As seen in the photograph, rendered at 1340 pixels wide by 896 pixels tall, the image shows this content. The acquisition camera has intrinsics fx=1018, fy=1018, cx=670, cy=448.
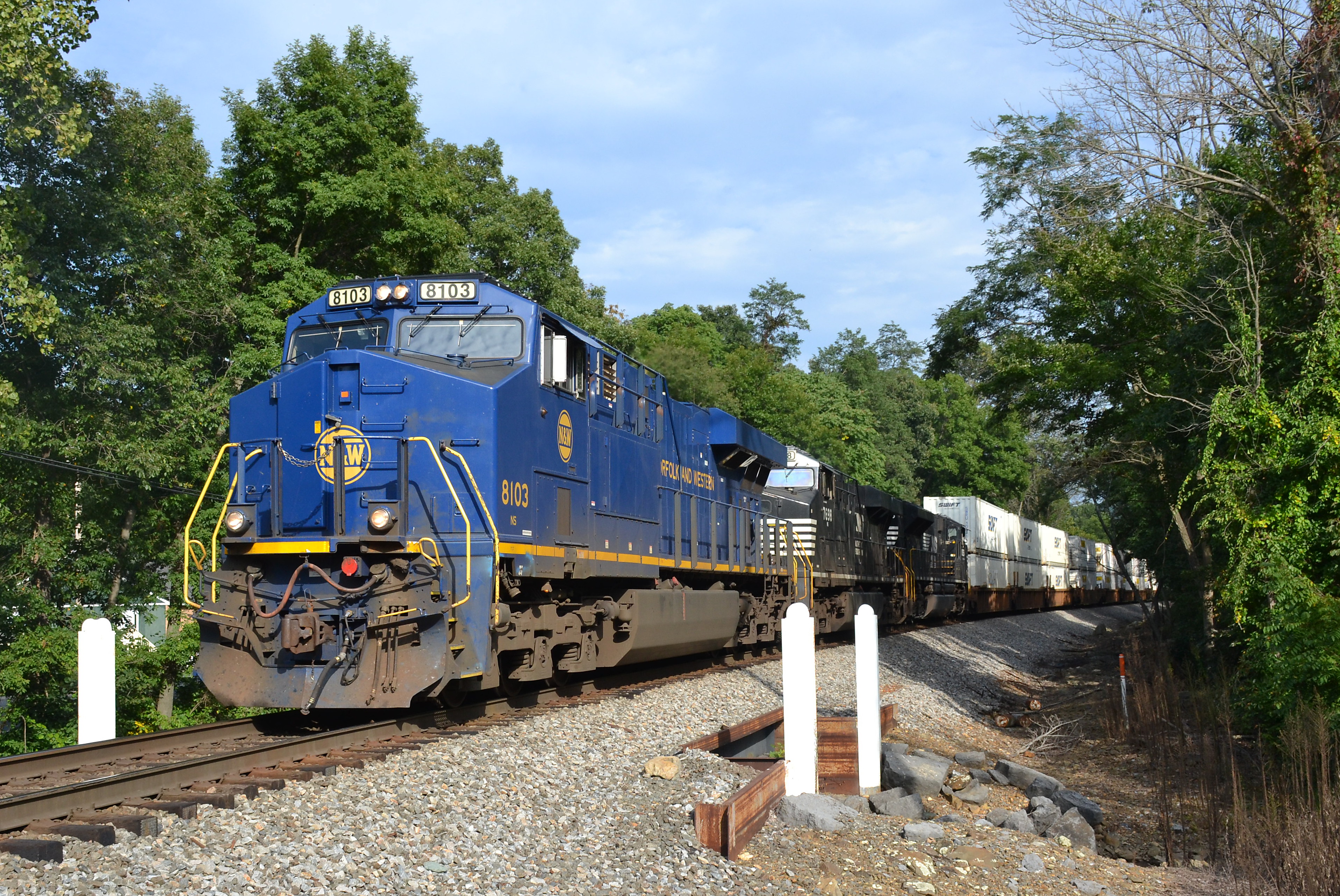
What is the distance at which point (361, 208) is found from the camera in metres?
19.5

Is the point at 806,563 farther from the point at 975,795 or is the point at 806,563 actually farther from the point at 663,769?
the point at 663,769

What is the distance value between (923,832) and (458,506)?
13.5 ft

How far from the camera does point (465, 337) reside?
359 inches

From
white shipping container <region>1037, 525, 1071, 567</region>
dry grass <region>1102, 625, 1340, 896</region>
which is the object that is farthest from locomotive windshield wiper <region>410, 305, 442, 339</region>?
white shipping container <region>1037, 525, 1071, 567</region>

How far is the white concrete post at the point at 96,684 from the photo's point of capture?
758 cm

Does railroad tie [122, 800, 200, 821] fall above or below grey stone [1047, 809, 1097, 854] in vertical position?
above

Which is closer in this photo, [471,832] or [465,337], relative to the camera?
[471,832]

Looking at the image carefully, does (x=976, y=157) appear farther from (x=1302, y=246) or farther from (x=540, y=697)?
(x=540, y=697)

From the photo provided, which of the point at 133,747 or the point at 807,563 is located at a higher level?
the point at 807,563

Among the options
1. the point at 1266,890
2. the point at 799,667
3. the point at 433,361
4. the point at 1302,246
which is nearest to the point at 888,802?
the point at 799,667

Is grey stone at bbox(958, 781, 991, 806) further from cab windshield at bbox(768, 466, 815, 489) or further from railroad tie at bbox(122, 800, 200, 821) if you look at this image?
cab windshield at bbox(768, 466, 815, 489)

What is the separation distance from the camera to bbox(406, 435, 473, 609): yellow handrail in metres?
7.63

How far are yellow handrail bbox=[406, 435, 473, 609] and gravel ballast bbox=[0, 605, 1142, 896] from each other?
1105 mm

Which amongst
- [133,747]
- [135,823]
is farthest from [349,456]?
[135,823]
